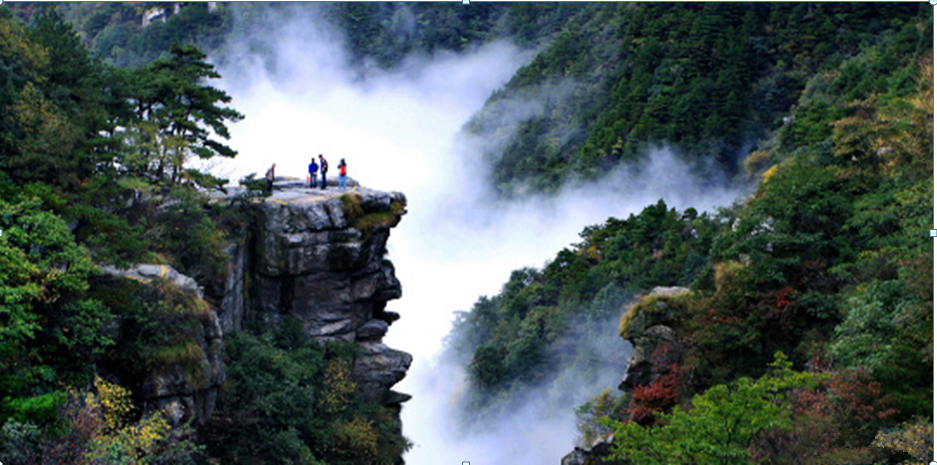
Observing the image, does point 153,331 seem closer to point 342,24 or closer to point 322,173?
point 322,173

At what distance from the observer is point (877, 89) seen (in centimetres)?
5275

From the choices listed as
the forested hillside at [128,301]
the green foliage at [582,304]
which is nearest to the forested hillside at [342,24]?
the green foliage at [582,304]

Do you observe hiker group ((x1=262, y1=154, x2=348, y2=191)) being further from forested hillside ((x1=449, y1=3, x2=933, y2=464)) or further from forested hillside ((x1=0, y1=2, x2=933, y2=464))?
forested hillside ((x1=449, y1=3, x2=933, y2=464))

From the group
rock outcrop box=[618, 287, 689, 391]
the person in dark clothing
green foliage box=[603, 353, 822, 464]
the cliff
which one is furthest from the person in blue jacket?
green foliage box=[603, 353, 822, 464]

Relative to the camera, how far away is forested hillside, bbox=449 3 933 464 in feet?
70.2

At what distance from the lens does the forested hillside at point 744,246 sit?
21391 millimetres

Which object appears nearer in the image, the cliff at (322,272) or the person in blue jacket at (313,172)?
the cliff at (322,272)

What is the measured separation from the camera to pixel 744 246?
34125mm

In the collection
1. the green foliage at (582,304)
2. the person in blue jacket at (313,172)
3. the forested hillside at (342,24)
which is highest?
the forested hillside at (342,24)

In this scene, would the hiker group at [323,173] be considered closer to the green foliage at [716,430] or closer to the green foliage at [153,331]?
the green foliage at [153,331]

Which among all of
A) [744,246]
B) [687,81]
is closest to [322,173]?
[744,246]

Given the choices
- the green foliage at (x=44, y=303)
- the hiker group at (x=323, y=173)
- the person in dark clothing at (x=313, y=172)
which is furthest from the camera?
the person in dark clothing at (x=313, y=172)

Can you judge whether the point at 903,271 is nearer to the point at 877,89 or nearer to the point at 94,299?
the point at 94,299

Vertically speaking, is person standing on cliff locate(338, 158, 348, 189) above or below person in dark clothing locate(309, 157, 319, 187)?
below
